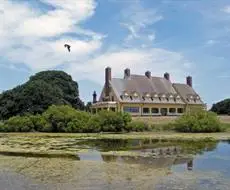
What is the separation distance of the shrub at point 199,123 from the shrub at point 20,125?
19.1m

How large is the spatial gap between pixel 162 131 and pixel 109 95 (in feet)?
66.5

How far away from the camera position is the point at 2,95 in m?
63.5

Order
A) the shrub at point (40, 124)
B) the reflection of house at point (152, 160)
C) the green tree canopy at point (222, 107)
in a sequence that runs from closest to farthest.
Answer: the reflection of house at point (152, 160)
the shrub at point (40, 124)
the green tree canopy at point (222, 107)

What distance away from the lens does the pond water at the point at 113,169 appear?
15.9 meters

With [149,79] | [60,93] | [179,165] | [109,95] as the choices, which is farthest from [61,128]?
[179,165]

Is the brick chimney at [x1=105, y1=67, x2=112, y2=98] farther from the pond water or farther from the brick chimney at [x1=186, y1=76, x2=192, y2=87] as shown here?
the pond water

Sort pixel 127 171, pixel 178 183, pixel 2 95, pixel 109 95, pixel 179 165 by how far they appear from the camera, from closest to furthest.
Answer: pixel 178 183 < pixel 127 171 < pixel 179 165 < pixel 2 95 < pixel 109 95

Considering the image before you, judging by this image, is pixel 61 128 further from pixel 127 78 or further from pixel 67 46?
pixel 67 46

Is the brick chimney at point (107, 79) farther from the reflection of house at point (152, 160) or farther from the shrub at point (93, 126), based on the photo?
the reflection of house at point (152, 160)

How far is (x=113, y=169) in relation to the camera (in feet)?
65.2

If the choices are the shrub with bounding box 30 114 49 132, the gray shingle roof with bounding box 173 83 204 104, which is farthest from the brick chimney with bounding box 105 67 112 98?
the shrub with bounding box 30 114 49 132

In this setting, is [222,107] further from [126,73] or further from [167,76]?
[126,73]

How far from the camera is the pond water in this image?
52.1ft

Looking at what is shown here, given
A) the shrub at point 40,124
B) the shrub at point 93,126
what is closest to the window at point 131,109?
the shrub at point 93,126
